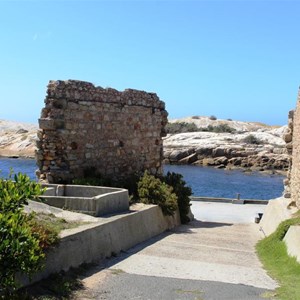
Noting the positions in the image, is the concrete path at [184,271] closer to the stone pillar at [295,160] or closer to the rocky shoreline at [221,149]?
the stone pillar at [295,160]

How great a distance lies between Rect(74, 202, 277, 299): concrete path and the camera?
303 inches

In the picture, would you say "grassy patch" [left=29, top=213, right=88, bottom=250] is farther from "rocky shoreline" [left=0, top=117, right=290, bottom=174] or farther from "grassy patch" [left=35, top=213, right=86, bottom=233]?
"rocky shoreline" [left=0, top=117, right=290, bottom=174]

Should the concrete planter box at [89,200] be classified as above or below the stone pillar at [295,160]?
below

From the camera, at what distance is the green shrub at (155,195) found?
15422 millimetres

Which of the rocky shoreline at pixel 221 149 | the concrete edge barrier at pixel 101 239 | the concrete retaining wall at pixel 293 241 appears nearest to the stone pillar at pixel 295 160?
the concrete retaining wall at pixel 293 241

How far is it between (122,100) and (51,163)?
3953mm

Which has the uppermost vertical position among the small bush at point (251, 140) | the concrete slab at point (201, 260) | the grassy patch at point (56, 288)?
the small bush at point (251, 140)

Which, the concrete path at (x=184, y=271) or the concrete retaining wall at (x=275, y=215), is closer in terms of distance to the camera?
the concrete path at (x=184, y=271)

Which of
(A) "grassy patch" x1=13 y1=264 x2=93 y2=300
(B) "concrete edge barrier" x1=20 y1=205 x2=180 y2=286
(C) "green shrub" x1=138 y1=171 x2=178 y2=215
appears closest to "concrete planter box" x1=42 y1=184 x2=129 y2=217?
(B) "concrete edge barrier" x1=20 y1=205 x2=180 y2=286

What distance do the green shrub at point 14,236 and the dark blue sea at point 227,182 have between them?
3152cm

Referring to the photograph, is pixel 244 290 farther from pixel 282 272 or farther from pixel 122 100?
pixel 122 100

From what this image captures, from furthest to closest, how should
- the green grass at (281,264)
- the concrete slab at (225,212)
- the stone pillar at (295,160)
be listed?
the concrete slab at (225,212), the stone pillar at (295,160), the green grass at (281,264)

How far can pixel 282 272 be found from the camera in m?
9.86

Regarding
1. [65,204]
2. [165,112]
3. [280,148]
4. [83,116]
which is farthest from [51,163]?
[280,148]
